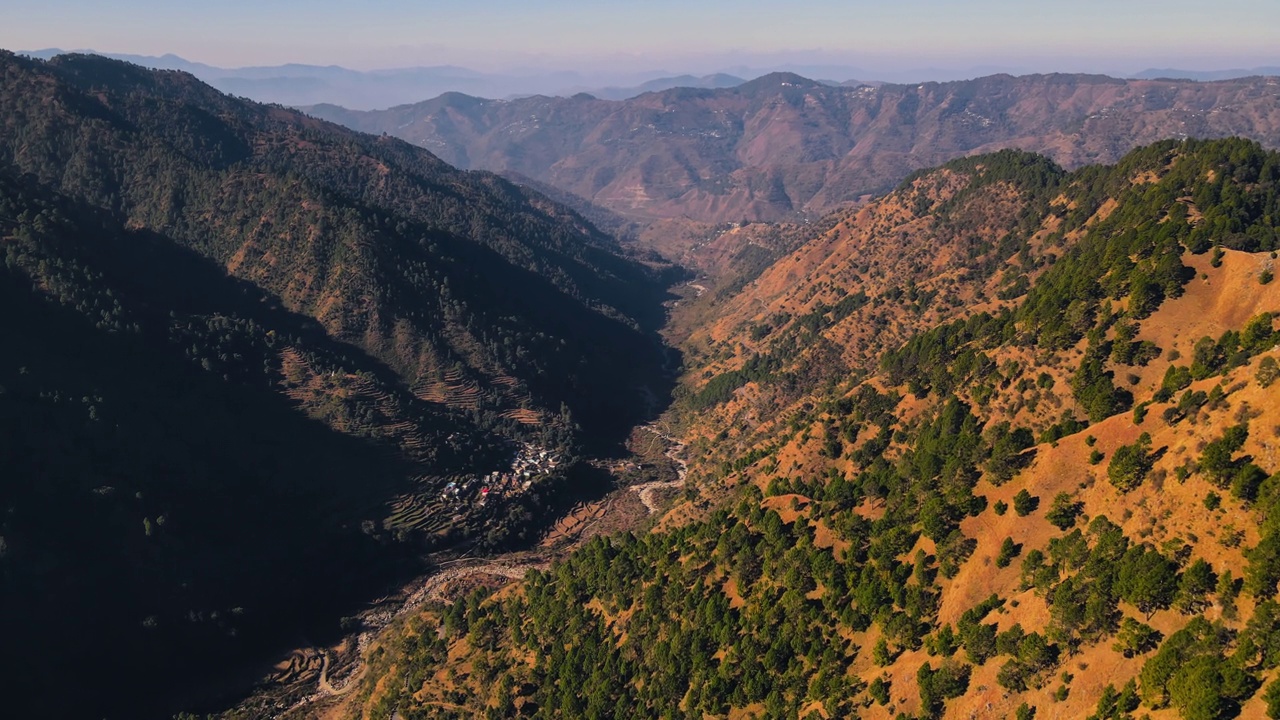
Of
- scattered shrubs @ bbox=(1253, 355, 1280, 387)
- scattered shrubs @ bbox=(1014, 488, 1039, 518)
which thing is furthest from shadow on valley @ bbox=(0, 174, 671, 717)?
scattered shrubs @ bbox=(1253, 355, 1280, 387)

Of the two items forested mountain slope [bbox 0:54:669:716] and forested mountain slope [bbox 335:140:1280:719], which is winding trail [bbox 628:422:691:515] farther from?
forested mountain slope [bbox 335:140:1280:719]

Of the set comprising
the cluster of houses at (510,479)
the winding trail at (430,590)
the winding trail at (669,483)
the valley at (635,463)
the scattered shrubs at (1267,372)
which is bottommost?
the winding trail at (430,590)

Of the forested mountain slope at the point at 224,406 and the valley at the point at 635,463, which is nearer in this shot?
the valley at the point at 635,463

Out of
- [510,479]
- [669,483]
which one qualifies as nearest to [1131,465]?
[669,483]

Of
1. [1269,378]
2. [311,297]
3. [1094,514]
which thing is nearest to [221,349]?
[311,297]

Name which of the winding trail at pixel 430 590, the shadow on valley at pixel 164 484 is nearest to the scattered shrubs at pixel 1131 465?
the winding trail at pixel 430 590

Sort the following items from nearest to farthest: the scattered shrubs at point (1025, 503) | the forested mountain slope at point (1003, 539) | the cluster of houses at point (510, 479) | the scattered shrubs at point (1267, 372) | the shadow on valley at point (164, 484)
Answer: the forested mountain slope at point (1003, 539) < the scattered shrubs at point (1267, 372) < the scattered shrubs at point (1025, 503) < the shadow on valley at point (164, 484) < the cluster of houses at point (510, 479)

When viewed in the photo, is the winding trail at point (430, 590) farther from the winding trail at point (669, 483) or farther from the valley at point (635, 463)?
the valley at point (635, 463)
